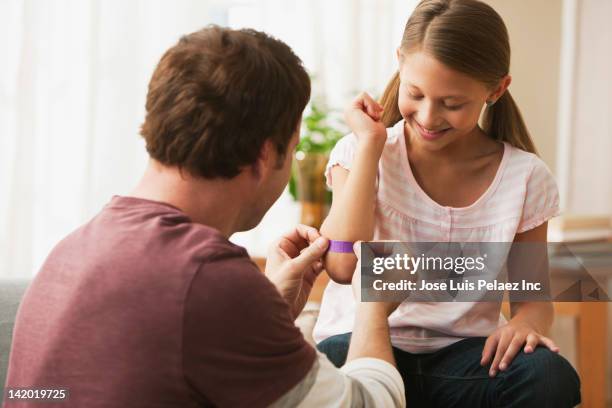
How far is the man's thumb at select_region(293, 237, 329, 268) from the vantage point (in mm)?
1302

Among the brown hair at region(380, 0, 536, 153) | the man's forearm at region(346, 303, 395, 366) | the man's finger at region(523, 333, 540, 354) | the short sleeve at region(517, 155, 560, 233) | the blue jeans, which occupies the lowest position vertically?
the blue jeans

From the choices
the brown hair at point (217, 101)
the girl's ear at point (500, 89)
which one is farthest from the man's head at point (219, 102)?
the girl's ear at point (500, 89)

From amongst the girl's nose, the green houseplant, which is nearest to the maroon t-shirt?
the girl's nose

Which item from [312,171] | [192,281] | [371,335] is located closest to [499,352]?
[371,335]

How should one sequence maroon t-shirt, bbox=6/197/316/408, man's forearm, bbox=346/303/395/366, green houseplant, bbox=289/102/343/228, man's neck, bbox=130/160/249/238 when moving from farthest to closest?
green houseplant, bbox=289/102/343/228 → man's forearm, bbox=346/303/395/366 → man's neck, bbox=130/160/249/238 → maroon t-shirt, bbox=6/197/316/408

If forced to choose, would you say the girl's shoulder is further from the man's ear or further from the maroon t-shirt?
the maroon t-shirt

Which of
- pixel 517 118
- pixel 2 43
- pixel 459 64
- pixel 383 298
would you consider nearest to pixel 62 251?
pixel 383 298

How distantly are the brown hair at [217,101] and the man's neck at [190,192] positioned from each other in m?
0.01

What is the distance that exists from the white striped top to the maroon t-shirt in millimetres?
554

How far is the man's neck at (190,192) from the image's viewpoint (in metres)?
1.02

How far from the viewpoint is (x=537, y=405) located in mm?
1280

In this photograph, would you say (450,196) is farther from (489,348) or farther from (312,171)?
(312,171)

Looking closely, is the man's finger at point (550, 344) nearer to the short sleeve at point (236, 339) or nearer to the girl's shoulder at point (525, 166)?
the girl's shoulder at point (525, 166)

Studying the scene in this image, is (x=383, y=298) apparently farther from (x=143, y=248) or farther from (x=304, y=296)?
(x=143, y=248)
